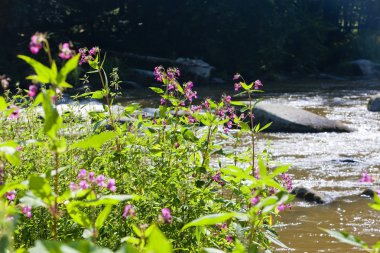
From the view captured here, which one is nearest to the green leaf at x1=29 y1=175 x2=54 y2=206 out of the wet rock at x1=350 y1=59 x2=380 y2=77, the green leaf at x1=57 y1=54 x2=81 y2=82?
the green leaf at x1=57 y1=54 x2=81 y2=82

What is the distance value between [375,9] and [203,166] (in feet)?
93.2

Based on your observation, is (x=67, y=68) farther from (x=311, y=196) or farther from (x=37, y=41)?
(x=311, y=196)

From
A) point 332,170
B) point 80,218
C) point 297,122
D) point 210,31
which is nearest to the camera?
point 80,218

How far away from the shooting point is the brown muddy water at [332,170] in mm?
6129

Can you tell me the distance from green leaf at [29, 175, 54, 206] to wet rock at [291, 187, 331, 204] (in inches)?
223

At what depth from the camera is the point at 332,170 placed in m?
8.58

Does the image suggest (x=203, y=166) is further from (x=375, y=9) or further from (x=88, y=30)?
(x=375, y=9)

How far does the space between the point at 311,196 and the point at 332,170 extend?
4.87 feet

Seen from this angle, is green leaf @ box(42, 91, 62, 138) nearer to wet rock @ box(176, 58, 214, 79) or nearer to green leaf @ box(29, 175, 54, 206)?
green leaf @ box(29, 175, 54, 206)

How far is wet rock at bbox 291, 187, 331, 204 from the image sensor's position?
7.10 m

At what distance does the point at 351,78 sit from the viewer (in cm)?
2270

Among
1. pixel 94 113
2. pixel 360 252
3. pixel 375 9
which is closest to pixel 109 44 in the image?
pixel 375 9

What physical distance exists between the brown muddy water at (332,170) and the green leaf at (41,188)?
2.45 meters

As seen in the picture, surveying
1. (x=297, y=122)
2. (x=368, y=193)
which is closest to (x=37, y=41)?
(x=368, y=193)
